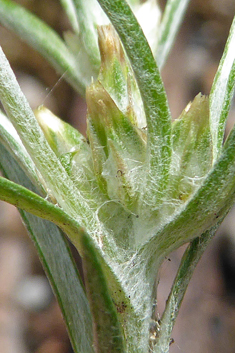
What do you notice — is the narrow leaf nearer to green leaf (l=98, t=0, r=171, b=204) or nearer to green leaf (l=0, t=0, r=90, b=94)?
green leaf (l=0, t=0, r=90, b=94)

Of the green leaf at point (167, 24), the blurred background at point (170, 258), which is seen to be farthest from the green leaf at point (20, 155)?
the blurred background at point (170, 258)

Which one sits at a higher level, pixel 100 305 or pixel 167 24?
pixel 167 24

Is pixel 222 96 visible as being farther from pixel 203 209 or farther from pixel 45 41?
pixel 45 41

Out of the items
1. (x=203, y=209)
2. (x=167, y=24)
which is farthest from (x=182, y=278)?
(x=167, y=24)

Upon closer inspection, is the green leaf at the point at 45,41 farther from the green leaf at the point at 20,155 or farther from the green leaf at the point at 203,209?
the green leaf at the point at 203,209

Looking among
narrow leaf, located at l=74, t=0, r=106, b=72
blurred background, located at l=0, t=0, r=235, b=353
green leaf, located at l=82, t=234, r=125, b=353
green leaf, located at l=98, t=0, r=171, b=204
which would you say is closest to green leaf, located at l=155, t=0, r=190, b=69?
narrow leaf, located at l=74, t=0, r=106, b=72
